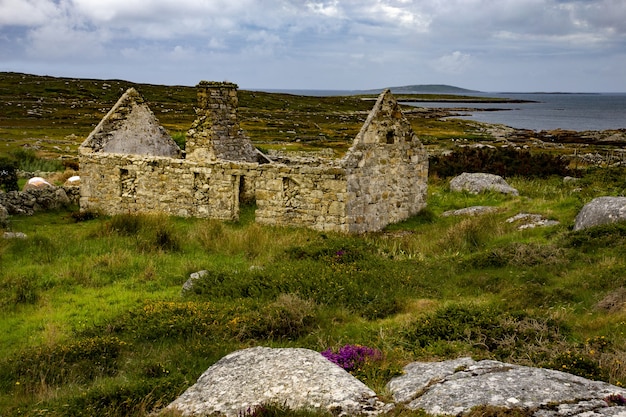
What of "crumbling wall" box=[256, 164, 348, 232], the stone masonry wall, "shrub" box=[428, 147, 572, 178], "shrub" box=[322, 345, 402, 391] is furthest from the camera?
A: "shrub" box=[428, 147, 572, 178]

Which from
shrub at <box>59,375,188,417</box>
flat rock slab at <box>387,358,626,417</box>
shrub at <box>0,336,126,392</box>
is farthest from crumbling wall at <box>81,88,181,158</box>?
flat rock slab at <box>387,358,626,417</box>

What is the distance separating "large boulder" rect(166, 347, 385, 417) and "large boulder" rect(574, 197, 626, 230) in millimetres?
8671

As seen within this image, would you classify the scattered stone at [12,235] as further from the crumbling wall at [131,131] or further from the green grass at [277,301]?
the crumbling wall at [131,131]

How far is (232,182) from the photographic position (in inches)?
619

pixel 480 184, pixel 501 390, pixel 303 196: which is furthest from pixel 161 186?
pixel 501 390

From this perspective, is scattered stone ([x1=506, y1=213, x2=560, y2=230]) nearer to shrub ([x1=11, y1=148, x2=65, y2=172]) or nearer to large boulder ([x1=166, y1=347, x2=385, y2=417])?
large boulder ([x1=166, y1=347, x2=385, y2=417])

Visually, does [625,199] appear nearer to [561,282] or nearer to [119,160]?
[561,282]

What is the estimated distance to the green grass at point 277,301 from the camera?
6633mm

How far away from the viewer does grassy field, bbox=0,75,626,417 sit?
661cm

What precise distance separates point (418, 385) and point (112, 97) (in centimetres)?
9897

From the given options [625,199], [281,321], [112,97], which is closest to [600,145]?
[625,199]

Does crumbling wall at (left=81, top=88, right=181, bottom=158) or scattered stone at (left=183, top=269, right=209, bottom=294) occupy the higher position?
crumbling wall at (left=81, top=88, right=181, bottom=158)

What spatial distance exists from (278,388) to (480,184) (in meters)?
15.7

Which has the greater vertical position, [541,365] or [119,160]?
[119,160]
